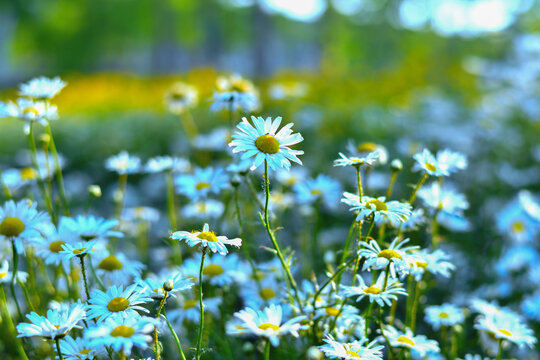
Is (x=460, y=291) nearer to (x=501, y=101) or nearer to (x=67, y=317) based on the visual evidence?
(x=67, y=317)

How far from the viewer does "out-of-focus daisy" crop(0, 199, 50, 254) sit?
4.40 feet

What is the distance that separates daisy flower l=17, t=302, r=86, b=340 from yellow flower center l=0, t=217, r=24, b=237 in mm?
331

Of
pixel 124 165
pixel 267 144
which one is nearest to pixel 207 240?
pixel 267 144

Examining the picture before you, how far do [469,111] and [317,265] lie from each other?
4499 mm

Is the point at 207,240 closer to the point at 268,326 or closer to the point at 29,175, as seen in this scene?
the point at 268,326

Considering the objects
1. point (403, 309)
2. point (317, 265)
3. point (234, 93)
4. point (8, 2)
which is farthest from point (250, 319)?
point (8, 2)

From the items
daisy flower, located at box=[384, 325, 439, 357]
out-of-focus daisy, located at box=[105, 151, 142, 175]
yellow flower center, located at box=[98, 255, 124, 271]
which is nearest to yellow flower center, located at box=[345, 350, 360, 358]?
daisy flower, located at box=[384, 325, 439, 357]

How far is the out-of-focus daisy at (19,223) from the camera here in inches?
52.7

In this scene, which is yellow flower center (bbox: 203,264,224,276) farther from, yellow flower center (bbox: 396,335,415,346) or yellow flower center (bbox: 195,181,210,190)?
yellow flower center (bbox: 396,335,415,346)

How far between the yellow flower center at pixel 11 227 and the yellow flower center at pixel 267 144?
695mm

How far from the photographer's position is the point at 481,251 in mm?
3146

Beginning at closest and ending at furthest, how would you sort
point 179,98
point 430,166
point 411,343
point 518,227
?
point 411,343 → point 430,166 → point 179,98 → point 518,227

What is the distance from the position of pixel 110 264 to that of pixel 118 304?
45cm

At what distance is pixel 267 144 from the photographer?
1209mm
